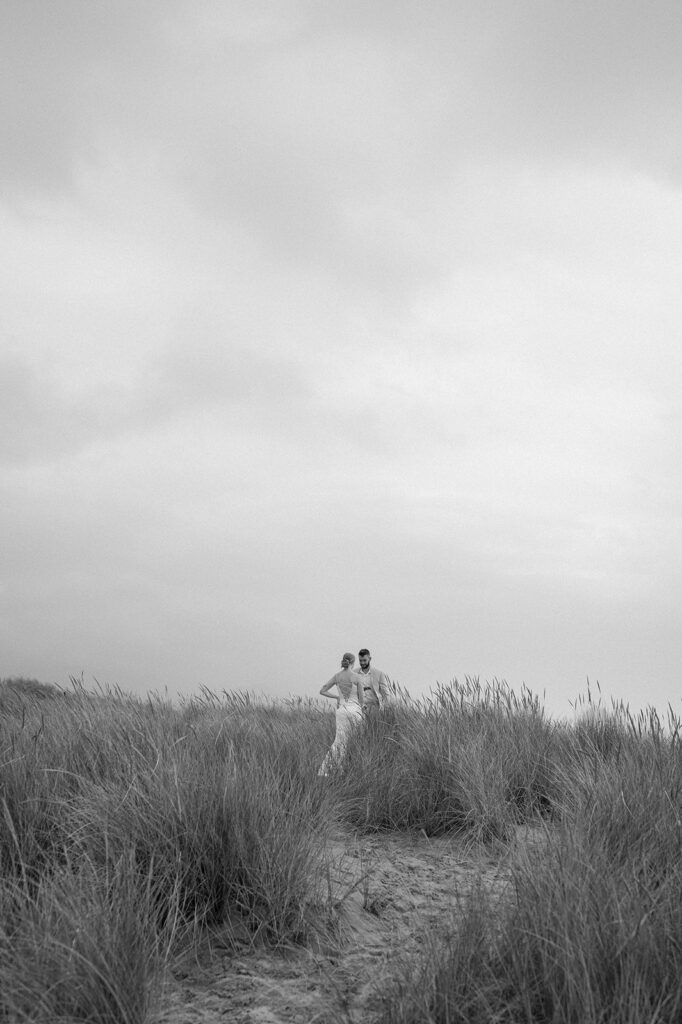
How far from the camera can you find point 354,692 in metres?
9.62

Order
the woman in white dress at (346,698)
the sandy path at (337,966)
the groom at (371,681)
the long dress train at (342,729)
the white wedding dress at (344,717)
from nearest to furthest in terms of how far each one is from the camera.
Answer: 1. the sandy path at (337,966)
2. the long dress train at (342,729)
3. the white wedding dress at (344,717)
4. the woman in white dress at (346,698)
5. the groom at (371,681)

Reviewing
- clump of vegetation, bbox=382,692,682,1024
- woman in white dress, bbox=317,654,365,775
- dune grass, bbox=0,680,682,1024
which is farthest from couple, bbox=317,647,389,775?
clump of vegetation, bbox=382,692,682,1024

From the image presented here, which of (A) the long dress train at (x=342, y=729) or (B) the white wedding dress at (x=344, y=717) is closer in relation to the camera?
(A) the long dress train at (x=342, y=729)

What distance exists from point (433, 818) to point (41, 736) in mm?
2959

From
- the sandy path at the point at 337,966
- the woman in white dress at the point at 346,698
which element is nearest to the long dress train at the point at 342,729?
the woman in white dress at the point at 346,698

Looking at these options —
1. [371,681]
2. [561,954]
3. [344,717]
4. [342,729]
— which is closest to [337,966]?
[561,954]

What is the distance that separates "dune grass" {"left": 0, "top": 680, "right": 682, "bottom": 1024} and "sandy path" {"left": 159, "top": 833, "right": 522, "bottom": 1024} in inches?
4.4

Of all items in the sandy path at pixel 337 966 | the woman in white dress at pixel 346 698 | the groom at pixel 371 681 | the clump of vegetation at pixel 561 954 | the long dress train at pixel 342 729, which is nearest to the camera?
the clump of vegetation at pixel 561 954

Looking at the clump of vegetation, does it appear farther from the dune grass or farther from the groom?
the groom

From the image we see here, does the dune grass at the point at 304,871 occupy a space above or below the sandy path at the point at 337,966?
above

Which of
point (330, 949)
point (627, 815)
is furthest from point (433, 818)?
point (330, 949)

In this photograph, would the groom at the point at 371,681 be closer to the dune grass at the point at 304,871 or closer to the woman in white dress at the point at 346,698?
the woman in white dress at the point at 346,698

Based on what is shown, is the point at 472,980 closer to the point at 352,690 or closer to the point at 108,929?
the point at 108,929

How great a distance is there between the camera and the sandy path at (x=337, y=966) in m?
2.99
